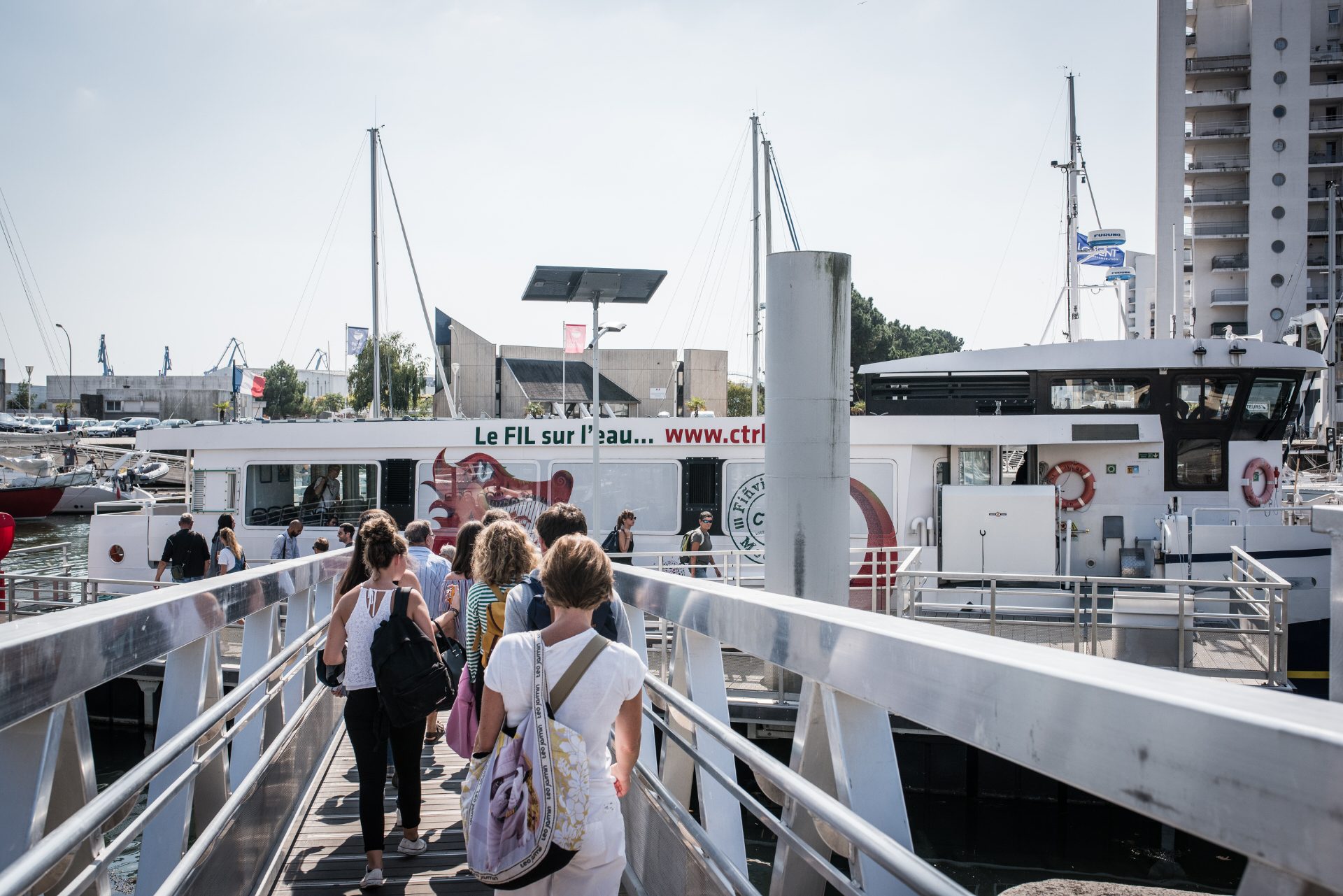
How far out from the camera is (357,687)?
4.97m

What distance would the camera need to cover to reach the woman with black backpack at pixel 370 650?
486 cm

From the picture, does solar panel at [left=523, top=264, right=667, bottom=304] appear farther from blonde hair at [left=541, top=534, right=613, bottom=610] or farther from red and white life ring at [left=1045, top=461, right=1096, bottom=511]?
blonde hair at [left=541, top=534, right=613, bottom=610]

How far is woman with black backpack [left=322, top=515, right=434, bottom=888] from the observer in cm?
486

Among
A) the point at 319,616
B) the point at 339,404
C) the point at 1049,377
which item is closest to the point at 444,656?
the point at 319,616

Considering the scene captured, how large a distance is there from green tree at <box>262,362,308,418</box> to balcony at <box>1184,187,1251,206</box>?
73277 millimetres

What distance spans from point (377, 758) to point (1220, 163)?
71447 millimetres

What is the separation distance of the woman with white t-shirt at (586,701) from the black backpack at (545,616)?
27.2 inches

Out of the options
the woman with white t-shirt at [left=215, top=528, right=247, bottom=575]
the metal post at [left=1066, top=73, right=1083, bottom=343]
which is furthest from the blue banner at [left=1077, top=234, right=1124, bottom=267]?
the woman with white t-shirt at [left=215, top=528, right=247, bottom=575]

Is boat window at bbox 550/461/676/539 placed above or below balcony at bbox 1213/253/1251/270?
below

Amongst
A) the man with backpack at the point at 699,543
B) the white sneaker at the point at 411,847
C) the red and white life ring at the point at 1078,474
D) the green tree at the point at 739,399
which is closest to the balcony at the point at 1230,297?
the green tree at the point at 739,399

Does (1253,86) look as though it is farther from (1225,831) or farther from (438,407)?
(1225,831)

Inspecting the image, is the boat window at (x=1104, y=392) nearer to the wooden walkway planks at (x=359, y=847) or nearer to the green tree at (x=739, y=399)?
the wooden walkway planks at (x=359, y=847)

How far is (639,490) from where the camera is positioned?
16.2 metres

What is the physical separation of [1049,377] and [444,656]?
Result: 1294 cm
